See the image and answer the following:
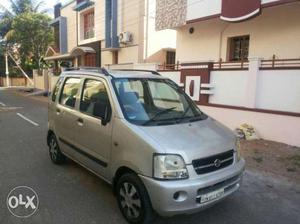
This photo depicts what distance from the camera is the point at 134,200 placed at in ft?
11.9

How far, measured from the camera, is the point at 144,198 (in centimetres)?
346

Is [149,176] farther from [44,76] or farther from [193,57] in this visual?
[44,76]

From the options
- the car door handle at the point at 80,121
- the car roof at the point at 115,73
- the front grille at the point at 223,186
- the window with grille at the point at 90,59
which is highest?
the window with grille at the point at 90,59

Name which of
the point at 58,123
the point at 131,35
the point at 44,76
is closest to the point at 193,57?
the point at 131,35

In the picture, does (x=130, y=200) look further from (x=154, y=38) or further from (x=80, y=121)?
(x=154, y=38)

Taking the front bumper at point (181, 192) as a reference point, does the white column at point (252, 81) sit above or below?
above

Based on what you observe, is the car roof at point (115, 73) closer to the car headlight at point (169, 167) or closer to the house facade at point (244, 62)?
the car headlight at point (169, 167)

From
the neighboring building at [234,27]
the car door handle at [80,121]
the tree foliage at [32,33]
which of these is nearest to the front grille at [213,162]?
the car door handle at [80,121]

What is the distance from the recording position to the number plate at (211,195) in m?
3.39

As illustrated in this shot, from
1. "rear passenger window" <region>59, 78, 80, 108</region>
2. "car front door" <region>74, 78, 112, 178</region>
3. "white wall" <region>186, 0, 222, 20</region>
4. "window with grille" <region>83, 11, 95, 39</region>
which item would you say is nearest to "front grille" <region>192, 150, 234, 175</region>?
"car front door" <region>74, 78, 112, 178</region>

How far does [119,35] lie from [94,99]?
1342cm

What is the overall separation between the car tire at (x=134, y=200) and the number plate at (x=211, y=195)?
23.9 inches

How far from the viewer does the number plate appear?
3.39 m

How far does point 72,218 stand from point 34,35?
25851 mm
